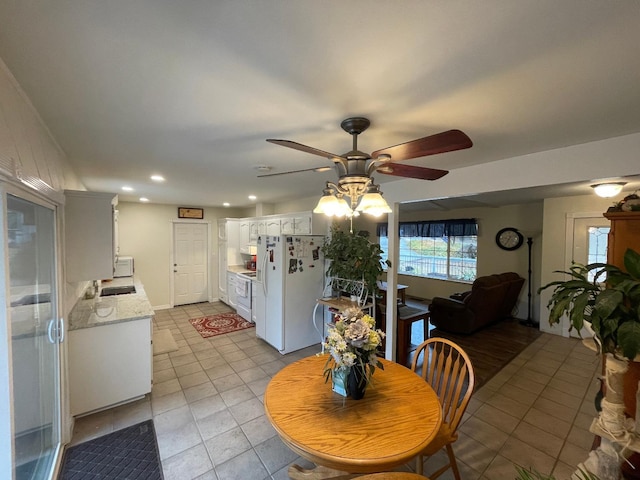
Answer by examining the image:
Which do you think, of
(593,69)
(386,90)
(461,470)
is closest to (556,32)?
(593,69)

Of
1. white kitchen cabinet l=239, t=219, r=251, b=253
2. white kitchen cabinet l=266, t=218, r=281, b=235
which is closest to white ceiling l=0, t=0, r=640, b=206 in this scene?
white kitchen cabinet l=266, t=218, r=281, b=235

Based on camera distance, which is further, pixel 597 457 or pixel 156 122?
pixel 156 122

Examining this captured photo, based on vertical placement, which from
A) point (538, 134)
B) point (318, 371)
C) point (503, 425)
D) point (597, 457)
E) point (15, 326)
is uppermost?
point (538, 134)

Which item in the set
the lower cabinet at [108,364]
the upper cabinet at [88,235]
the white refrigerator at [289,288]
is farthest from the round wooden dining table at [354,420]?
the upper cabinet at [88,235]

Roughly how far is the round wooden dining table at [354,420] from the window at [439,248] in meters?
5.30

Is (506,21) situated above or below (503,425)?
above

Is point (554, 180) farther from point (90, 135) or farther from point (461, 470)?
point (90, 135)

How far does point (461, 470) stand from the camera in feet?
6.29

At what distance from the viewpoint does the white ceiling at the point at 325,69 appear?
869 millimetres

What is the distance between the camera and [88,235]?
2529 mm

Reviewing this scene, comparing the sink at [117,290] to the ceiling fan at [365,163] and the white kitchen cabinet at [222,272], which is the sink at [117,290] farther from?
the ceiling fan at [365,163]

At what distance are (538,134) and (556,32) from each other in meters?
1.14

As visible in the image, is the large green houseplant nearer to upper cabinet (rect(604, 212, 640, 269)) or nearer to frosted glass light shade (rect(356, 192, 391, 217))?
upper cabinet (rect(604, 212, 640, 269))

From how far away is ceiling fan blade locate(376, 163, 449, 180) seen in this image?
65.8 inches
